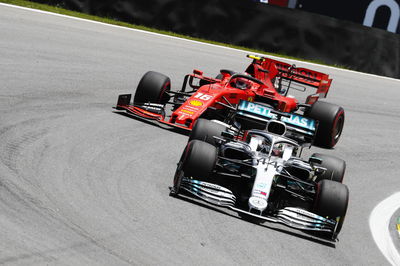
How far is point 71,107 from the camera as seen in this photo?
1147 centimetres

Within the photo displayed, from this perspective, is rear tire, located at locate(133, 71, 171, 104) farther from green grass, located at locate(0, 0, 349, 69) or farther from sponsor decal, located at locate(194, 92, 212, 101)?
green grass, located at locate(0, 0, 349, 69)

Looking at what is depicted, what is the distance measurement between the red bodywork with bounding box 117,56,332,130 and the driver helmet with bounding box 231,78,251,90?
6cm

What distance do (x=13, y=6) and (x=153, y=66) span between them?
234 inches

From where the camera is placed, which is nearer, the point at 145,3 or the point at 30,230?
the point at 30,230

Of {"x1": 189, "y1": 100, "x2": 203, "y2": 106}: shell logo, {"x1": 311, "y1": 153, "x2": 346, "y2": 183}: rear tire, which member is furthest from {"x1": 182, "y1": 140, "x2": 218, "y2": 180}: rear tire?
{"x1": 189, "y1": 100, "x2": 203, "y2": 106}: shell logo

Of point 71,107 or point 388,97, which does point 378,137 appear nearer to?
point 388,97

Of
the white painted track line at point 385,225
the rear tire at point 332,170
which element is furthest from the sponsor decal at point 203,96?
the white painted track line at point 385,225

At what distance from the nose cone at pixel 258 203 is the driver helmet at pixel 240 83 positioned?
17.1ft

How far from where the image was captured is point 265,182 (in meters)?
8.04

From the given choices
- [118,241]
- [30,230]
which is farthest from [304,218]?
[30,230]

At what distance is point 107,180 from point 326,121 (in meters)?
5.62

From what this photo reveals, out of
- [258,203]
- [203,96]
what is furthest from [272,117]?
[258,203]

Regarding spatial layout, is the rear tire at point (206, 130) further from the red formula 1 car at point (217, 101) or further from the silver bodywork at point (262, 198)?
the red formula 1 car at point (217, 101)

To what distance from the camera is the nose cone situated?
775cm
